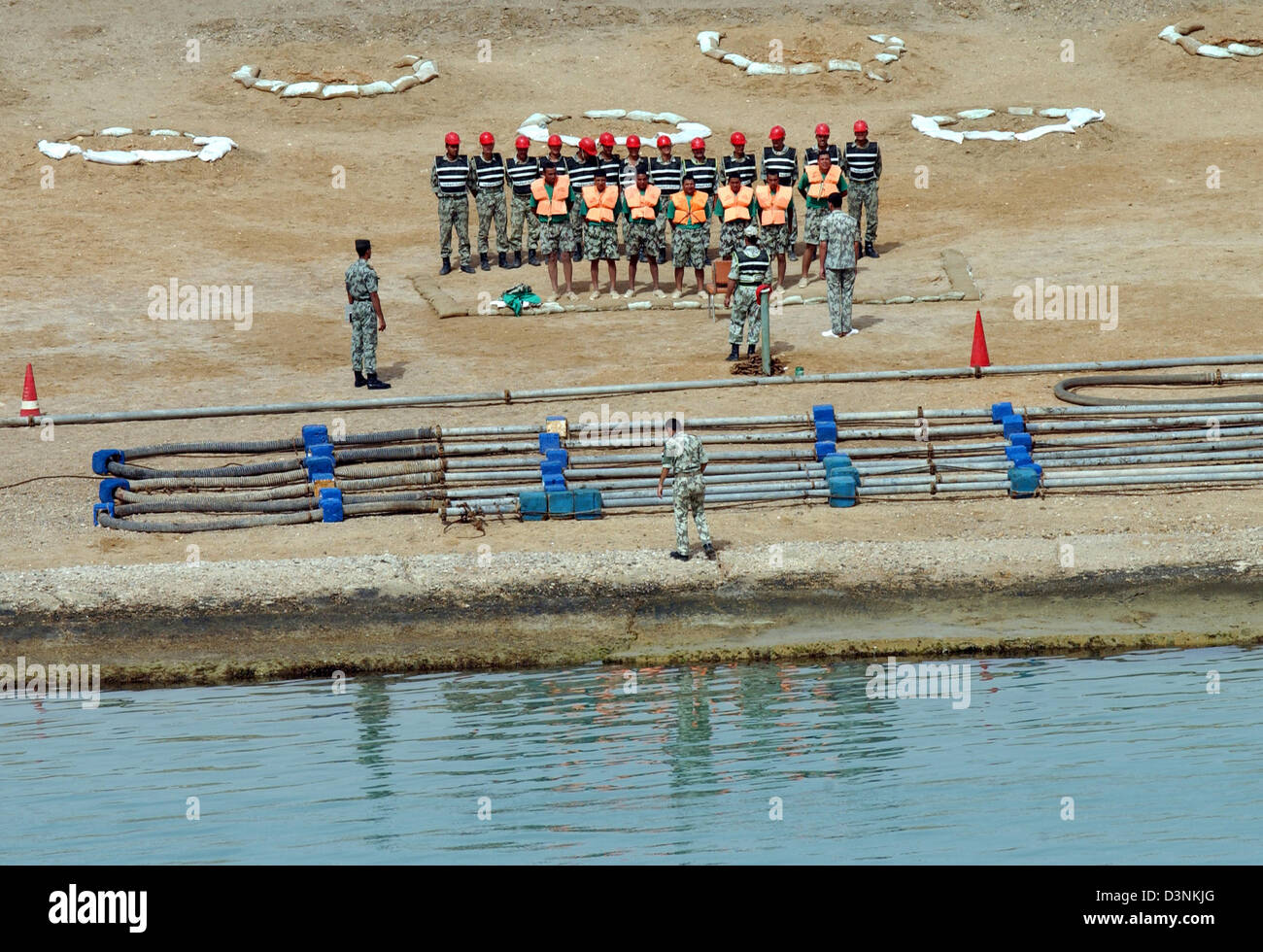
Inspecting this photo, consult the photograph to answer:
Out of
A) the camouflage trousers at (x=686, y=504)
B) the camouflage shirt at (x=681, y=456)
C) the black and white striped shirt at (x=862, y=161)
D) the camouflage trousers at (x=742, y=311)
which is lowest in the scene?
the camouflage trousers at (x=686, y=504)

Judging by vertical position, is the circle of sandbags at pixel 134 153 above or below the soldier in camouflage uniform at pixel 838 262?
above

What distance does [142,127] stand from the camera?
3597 centimetres

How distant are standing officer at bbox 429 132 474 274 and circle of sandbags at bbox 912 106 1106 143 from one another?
11.5 metres

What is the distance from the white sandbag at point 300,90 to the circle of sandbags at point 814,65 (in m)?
9.68

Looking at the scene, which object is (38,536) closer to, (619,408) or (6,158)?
(619,408)

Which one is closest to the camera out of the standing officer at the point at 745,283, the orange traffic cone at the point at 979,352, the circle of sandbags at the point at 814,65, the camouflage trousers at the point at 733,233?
the orange traffic cone at the point at 979,352

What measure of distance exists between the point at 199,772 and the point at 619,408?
9586 millimetres

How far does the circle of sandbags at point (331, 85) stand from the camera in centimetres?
3850

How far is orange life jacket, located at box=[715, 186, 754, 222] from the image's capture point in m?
26.4

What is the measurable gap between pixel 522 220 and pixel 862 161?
6.23m

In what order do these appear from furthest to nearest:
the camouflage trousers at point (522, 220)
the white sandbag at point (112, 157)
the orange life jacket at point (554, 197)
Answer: the white sandbag at point (112, 157) → the camouflage trousers at point (522, 220) → the orange life jacket at point (554, 197)

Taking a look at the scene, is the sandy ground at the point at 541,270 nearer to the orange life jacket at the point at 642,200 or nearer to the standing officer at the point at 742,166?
the orange life jacket at the point at 642,200

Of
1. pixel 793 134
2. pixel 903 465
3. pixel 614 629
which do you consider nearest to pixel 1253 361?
pixel 903 465

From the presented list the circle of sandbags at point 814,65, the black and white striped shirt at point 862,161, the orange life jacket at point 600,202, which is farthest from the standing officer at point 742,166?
the circle of sandbags at point 814,65
